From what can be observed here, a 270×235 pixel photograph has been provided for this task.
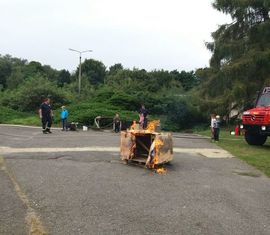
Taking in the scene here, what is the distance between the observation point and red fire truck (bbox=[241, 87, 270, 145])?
20219mm

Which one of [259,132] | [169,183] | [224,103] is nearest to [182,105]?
[224,103]

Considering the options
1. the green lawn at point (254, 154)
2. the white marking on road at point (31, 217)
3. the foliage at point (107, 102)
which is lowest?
the white marking on road at point (31, 217)

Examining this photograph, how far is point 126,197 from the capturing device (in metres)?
9.97

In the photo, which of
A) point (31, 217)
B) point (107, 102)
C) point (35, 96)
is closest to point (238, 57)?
point (107, 102)

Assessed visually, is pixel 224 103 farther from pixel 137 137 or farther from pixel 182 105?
pixel 137 137

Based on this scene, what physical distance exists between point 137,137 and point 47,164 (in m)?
2.62

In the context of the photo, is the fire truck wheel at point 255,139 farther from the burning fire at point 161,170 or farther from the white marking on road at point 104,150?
the burning fire at point 161,170

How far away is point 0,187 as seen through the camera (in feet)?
34.6

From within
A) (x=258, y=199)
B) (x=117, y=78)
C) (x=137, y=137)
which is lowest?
(x=258, y=199)

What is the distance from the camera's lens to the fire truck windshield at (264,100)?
21031mm

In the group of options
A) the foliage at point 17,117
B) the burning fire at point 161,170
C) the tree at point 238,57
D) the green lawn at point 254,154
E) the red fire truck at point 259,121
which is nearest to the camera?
the burning fire at point 161,170

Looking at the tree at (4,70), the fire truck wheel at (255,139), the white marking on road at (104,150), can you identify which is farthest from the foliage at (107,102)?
the tree at (4,70)

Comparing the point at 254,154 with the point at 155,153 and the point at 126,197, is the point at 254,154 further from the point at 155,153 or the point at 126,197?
the point at 126,197

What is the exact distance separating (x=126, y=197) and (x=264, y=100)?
12.6 meters
